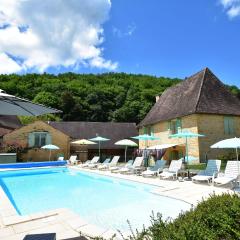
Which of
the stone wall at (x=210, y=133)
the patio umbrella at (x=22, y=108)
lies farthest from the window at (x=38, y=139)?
the patio umbrella at (x=22, y=108)

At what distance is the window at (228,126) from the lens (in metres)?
23.1

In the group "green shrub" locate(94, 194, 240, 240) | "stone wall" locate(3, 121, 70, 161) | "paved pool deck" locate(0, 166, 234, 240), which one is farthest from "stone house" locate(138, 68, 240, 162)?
"green shrub" locate(94, 194, 240, 240)

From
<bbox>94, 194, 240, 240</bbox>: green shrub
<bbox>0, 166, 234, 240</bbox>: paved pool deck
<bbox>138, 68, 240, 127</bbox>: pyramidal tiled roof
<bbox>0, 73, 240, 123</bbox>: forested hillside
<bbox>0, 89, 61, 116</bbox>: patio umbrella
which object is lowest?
<bbox>0, 166, 234, 240</bbox>: paved pool deck

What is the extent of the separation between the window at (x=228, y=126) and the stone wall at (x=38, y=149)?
19296 millimetres

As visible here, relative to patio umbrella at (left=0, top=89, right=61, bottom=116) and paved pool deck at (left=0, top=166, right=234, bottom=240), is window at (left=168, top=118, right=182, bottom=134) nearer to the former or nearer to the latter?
paved pool deck at (left=0, top=166, right=234, bottom=240)

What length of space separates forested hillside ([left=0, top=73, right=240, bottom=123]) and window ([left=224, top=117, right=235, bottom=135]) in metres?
33.0

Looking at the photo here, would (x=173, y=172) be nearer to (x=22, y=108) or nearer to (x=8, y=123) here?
(x=22, y=108)

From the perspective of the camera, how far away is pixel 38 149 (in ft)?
109

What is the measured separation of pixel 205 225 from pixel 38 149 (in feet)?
102

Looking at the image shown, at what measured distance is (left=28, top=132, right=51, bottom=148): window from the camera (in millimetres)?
33469

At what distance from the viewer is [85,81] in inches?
2724

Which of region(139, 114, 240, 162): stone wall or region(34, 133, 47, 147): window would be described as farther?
region(34, 133, 47, 147): window

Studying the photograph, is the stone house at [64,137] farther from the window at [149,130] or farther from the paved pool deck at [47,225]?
the paved pool deck at [47,225]

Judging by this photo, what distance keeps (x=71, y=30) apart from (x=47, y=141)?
70.0 feet
